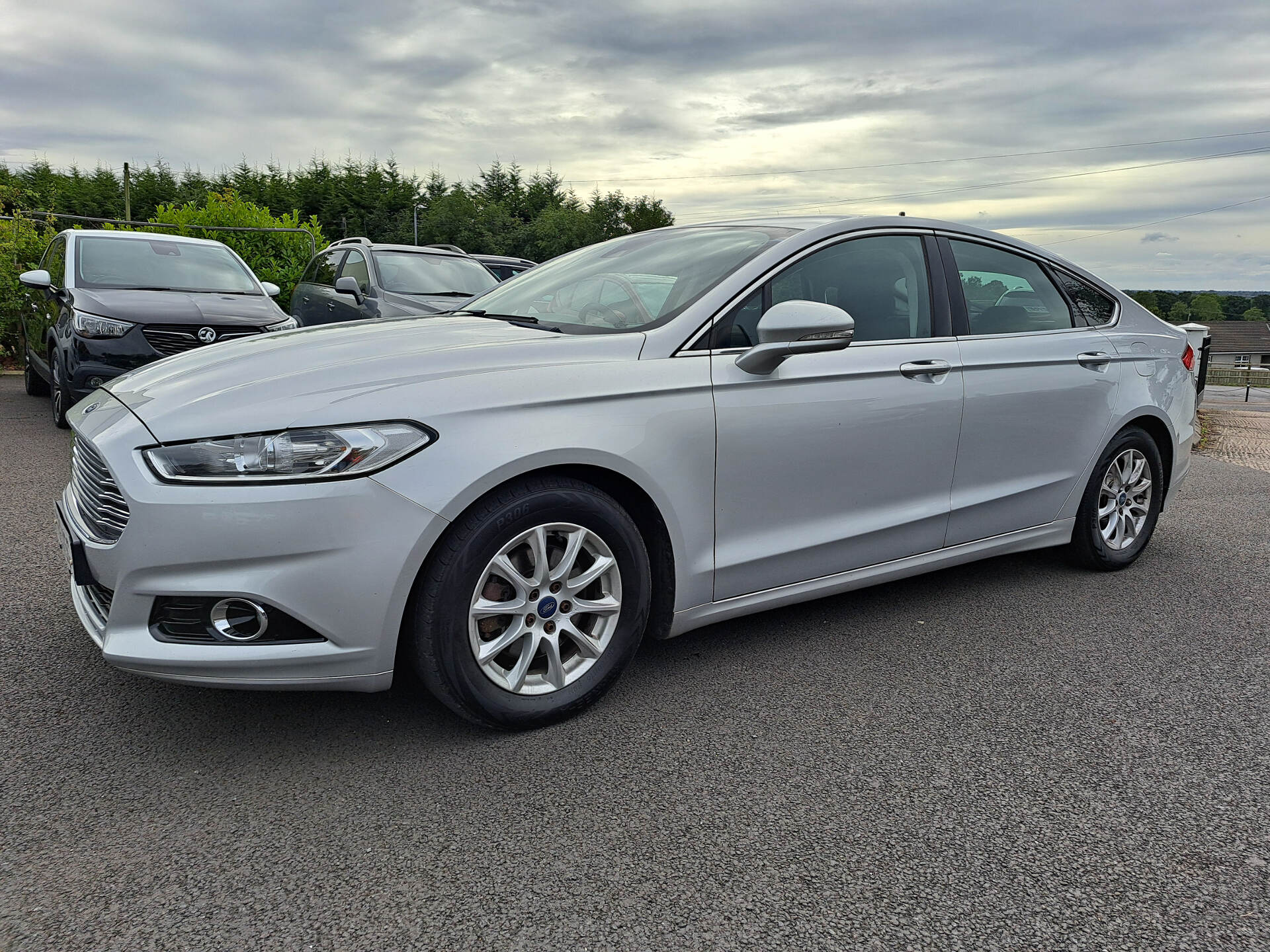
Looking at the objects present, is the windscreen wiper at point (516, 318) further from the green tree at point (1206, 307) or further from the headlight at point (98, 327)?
the green tree at point (1206, 307)

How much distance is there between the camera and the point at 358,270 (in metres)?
9.98

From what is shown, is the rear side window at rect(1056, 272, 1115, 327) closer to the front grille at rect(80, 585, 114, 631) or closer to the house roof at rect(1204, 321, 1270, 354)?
the front grille at rect(80, 585, 114, 631)

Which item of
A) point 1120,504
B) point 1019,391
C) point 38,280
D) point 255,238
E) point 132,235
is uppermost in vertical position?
point 255,238

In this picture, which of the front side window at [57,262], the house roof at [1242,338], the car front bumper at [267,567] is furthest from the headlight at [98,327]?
the house roof at [1242,338]

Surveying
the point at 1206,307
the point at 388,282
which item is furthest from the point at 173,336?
the point at 1206,307

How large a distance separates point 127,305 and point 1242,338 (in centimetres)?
13249

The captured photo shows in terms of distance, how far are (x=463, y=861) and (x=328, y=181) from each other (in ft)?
218

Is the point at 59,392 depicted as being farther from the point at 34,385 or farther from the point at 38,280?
the point at 34,385

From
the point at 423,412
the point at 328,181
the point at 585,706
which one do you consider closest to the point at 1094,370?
the point at 585,706

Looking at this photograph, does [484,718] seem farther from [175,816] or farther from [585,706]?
[175,816]

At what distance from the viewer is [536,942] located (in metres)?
1.94

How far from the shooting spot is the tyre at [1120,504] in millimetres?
4461

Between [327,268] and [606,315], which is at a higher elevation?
[327,268]

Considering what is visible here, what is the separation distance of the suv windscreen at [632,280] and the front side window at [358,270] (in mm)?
5824
